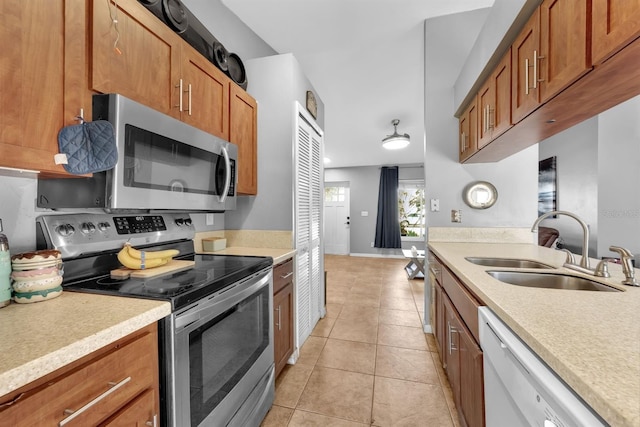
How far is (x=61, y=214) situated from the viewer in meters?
1.10

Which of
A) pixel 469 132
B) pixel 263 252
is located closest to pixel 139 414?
pixel 263 252

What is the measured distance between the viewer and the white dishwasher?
0.50 m

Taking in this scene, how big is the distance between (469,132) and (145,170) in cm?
226

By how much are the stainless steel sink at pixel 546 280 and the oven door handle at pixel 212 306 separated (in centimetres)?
120

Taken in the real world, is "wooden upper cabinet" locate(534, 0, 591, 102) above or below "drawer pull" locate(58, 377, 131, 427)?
above

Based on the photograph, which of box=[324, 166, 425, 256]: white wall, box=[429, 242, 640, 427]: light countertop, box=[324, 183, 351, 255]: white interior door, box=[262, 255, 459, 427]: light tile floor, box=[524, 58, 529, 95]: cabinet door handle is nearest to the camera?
box=[429, 242, 640, 427]: light countertop

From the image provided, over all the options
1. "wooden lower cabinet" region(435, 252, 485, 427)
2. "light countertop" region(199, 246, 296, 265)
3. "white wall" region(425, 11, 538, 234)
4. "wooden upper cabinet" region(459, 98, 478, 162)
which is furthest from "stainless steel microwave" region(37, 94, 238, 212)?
"white wall" region(425, 11, 538, 234)

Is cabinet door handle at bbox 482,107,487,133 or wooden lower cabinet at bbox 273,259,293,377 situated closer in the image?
wooden lower cabinet at bbox 273,259,293,377

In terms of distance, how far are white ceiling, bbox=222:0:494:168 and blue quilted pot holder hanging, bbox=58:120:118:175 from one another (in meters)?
1.88

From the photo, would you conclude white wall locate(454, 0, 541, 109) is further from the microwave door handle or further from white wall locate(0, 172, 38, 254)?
white wall locate(0, 172, 38, 254)

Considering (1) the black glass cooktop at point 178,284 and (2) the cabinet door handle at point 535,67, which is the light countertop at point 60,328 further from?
(2) the cabinet door handle at point 535,67

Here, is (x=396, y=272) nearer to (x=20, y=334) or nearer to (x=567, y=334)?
(x=567, y=334)

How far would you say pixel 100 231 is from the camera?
1.20 m

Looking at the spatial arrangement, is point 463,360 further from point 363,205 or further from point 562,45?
point 363,205
